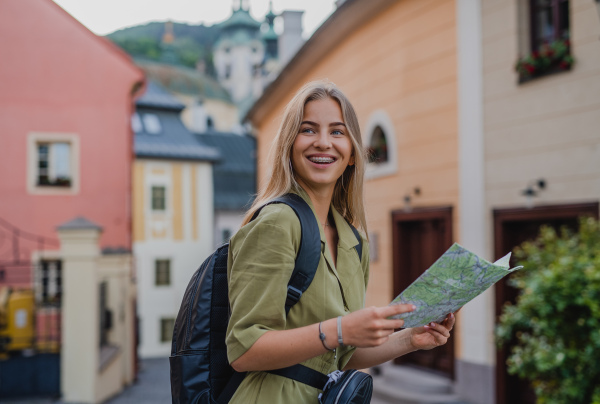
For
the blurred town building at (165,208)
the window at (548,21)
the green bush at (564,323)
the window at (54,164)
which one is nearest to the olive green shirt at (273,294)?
the green bush at (564,323)

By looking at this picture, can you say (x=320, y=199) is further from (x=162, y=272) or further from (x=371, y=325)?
(x=162, y=272)

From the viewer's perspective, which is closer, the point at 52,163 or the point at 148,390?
the point at 148,390

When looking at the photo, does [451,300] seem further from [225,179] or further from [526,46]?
[225,179]

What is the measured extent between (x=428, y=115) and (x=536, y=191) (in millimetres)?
2329

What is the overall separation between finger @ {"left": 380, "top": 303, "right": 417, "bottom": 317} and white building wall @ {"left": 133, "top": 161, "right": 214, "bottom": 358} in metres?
25.3

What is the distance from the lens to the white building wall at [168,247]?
86.7 ft

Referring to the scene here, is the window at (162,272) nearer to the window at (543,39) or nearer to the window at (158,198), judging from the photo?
the window at (158,198)

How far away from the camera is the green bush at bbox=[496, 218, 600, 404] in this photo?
15.5 ft

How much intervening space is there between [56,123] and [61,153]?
0.65 metres

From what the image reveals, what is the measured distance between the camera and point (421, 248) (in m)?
9.65

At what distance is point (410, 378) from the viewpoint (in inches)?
359

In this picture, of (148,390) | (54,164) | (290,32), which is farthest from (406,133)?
(290,32)

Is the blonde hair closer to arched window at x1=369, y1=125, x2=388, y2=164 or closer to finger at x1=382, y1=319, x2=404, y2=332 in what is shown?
finger at x1=382, y1=319, x2=404, y2=332

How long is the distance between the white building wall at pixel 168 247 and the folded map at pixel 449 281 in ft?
82.8
